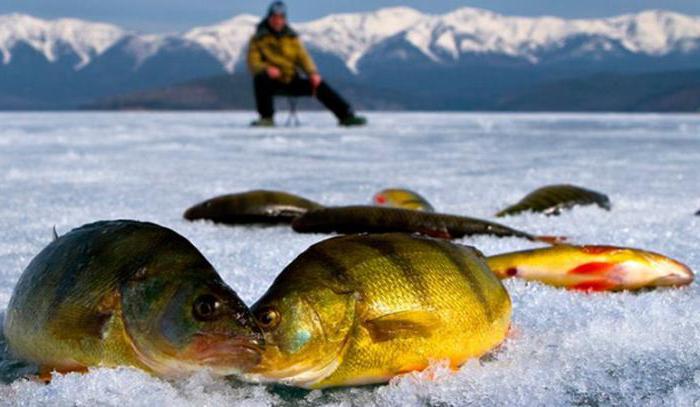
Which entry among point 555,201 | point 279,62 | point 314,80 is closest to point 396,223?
point 555,201

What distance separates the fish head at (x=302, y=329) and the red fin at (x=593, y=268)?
1.27m

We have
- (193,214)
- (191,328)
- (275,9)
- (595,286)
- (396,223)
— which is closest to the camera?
(191,328)

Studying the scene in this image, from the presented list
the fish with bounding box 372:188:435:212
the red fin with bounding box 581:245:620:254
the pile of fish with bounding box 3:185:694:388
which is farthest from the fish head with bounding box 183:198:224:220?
the pile of fish with bounding box 3:185:694:388

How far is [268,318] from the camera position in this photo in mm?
1553

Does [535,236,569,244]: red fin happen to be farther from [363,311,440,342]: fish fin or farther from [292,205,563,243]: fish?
[363,311,440,342]: fish fin

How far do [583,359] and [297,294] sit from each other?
705mm

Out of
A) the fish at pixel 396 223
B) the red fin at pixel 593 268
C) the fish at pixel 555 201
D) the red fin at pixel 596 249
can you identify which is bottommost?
the fish at pixel 555 201

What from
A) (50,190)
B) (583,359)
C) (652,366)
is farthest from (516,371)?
(50,190)

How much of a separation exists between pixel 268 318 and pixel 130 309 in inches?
10.2

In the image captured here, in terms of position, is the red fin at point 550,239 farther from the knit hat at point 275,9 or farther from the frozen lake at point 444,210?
the knit hat at point 275,9

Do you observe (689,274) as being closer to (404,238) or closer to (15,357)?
(404,238)

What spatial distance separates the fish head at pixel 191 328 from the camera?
1.52 m

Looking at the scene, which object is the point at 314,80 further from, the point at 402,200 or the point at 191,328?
the point at 191,328

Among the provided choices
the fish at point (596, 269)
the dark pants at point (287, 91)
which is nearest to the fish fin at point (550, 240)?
the fish at point (596, 269)
